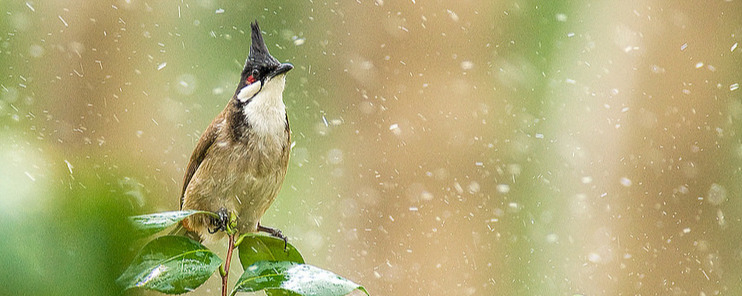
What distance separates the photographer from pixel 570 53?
275cm

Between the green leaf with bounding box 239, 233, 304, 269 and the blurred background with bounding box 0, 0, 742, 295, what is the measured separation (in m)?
1.75

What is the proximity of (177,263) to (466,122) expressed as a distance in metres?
2.29

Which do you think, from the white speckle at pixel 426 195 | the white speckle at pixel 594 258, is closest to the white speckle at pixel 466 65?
the white speckle at pixel 426 195

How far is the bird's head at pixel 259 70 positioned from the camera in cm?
61

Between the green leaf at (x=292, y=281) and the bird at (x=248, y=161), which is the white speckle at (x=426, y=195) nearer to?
the bird at (x=248, y=161)

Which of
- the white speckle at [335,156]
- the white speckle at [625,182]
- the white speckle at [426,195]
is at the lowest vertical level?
the white speckle at [335,156]

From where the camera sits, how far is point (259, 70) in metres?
0.64

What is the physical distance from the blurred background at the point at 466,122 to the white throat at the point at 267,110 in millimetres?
1455

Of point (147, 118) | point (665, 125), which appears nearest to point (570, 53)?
point (665, 125)

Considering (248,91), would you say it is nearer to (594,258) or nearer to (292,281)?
(292,281)

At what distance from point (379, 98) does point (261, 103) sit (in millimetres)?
1781

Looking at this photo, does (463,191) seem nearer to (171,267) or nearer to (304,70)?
(304,70)

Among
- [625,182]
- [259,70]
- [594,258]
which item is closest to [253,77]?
[259,70]

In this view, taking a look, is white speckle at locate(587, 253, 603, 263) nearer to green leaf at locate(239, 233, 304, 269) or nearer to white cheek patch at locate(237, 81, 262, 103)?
white cheek patch at locate(237, 81, 262, 103)
